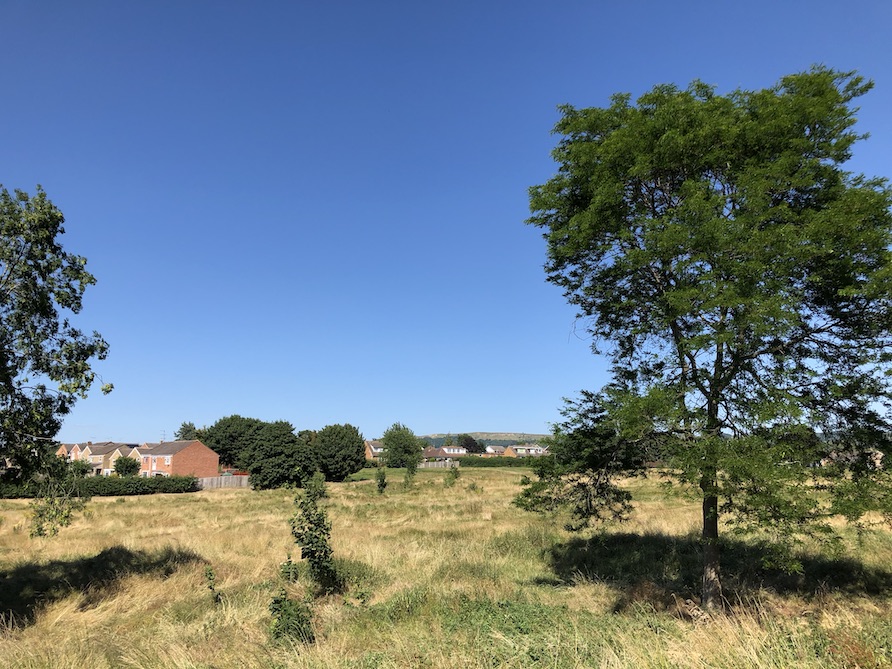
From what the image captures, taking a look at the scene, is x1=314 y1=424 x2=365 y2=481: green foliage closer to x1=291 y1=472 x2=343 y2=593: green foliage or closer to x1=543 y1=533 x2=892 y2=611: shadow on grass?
x1=543 y1=533 x2=892 y2=611: shadow on grass

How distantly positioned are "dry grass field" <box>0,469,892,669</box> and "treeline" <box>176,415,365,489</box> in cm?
2284

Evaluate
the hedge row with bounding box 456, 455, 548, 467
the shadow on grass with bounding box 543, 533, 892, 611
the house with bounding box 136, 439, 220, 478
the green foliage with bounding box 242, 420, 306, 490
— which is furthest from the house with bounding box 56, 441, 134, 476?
the shadow on grass with bounding box 543, 533, 892, 611

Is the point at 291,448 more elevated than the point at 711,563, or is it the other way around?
the point at 711,563

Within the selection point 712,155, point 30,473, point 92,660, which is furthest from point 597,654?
point 30,473

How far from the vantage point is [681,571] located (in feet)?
42.4

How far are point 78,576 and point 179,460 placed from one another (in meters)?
75.2

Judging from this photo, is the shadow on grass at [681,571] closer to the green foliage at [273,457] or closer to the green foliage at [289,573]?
the green foliage at [289,573]

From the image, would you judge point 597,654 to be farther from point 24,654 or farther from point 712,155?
point 712,155

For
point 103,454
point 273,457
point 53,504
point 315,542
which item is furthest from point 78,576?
point 103,454

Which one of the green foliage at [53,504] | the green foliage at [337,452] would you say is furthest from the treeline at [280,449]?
the green foliage at [53,504]

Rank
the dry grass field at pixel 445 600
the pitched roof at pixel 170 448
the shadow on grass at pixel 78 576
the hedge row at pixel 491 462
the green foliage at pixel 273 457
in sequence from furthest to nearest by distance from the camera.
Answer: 1. the hedge row at pixel 491 462
2. the pitched roof at pixel 170 448
3. the green foliage at pixel 273 457
4. the shadow on grass at pixel 78 576
5. the dry grass field at pixel 445 600

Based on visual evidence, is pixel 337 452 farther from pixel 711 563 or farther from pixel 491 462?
pixel 711 563

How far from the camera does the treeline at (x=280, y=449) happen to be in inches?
2324

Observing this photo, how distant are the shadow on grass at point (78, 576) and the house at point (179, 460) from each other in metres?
70.6
